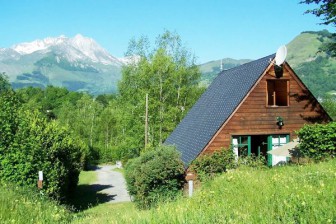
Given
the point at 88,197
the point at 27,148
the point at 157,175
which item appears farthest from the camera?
the point at 88,197

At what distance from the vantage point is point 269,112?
22547mm

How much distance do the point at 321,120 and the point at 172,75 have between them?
2137 cm

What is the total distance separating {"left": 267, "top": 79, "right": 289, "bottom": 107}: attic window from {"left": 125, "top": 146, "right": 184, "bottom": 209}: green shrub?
7470 millimetres

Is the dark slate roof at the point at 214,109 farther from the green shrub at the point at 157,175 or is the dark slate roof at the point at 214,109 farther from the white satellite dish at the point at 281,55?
the green shrub at the point at 157,175

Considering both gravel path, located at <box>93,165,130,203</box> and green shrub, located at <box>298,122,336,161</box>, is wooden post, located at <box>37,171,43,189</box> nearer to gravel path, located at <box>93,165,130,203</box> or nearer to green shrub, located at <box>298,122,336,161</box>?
gravel path, located at <box>93,165,130,203</box>

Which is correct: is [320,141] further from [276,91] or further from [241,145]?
[276,91]

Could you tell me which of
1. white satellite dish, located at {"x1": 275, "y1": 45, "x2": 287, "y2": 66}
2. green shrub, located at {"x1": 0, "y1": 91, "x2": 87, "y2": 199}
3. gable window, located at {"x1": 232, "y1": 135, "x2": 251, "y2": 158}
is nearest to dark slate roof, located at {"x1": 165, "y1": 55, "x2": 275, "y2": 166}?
white satellite dish, located at {"x1": 275, "y1": 45, "x2": 287, "y2": 66}

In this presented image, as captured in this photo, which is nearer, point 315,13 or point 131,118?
point 315,13

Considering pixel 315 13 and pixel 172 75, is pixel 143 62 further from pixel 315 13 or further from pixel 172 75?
pixel 315 13

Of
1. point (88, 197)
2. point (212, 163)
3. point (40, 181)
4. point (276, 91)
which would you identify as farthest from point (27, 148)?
point (276, 91)

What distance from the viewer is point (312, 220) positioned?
5422mm

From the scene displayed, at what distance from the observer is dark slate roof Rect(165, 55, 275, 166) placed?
69.8 ft

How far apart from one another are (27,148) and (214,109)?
454 inches

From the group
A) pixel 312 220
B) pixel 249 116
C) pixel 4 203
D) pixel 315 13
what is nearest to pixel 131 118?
pixel 249 116
